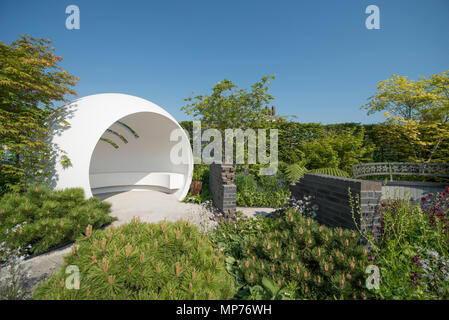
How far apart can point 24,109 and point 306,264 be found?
6.37 metres

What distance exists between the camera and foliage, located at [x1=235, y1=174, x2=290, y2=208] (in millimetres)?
5551

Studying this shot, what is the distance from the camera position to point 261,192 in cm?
578

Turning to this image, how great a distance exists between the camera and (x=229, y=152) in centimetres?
748

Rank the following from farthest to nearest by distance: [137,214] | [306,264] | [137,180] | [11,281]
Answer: [137,180] → [137,214] → [306,264] → [11,281]

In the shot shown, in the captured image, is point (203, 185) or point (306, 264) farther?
point (203, 185)

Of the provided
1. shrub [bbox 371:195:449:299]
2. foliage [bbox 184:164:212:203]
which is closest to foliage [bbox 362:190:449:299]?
shrub [bbox 371:195:449:299]

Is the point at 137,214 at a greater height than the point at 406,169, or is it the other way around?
the point at 406,169

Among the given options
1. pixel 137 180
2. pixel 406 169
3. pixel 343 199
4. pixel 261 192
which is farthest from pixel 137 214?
pixel 406 169

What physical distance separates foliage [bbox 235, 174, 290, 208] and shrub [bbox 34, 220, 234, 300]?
394 cm

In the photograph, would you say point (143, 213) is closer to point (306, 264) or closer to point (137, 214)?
point (137, 214)

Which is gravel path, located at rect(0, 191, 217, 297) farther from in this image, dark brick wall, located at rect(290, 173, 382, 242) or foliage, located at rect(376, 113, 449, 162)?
foliage, located at rect(376, 113, 449, 162)

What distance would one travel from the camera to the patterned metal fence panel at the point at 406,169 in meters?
6.03
